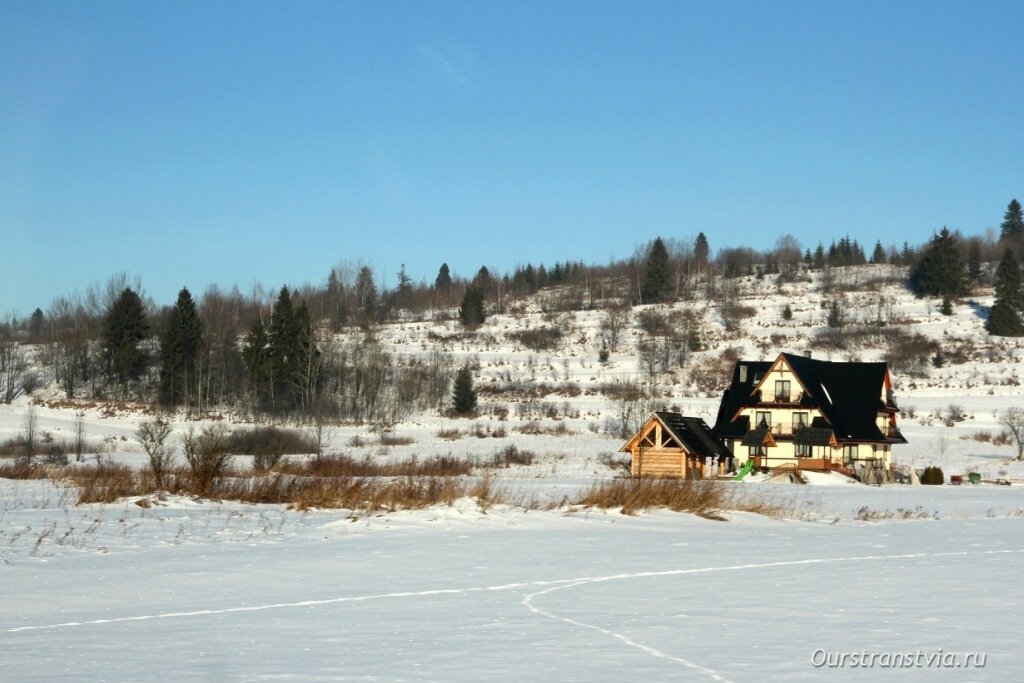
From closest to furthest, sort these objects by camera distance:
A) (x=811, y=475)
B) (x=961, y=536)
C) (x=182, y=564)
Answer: (x=182, y=564), (x=961, y=536), (x=811, y=475)

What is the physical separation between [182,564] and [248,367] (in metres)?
72.8

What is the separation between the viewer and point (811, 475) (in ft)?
159

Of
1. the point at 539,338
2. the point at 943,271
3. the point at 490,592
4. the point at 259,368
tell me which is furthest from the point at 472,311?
the point at 490,592

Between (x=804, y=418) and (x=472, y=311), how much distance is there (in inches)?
2465

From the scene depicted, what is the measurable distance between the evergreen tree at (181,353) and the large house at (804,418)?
141 ft

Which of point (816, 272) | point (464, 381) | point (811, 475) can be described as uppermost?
point (816, 272)

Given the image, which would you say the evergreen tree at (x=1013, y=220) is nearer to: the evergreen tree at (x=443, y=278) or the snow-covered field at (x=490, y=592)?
the evergreen tree at (x=443, y=278)

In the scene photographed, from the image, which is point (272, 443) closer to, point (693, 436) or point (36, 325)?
point (693, 436)

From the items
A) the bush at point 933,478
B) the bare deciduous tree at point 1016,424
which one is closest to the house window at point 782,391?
the bush at point 933,478

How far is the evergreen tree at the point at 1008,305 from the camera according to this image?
9438 cm

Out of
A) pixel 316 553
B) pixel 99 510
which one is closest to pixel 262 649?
pixel 316 553

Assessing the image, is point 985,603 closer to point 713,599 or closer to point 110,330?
point 713,599

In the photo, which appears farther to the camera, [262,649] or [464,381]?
[464,381]

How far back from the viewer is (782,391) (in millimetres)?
56938
